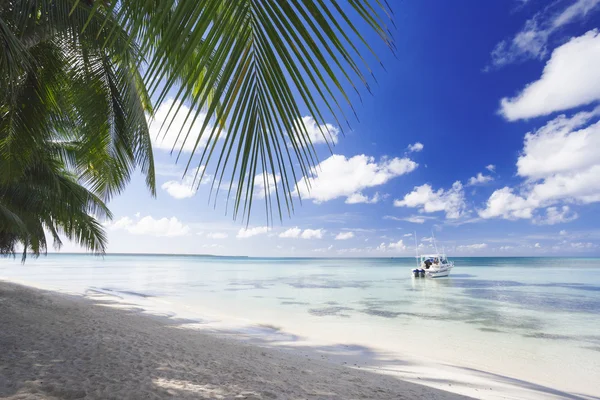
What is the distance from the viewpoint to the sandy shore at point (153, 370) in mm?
3633

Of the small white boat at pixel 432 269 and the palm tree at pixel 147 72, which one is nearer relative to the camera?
the palm tree at pixel 147 72

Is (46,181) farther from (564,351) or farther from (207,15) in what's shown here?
(564,351)

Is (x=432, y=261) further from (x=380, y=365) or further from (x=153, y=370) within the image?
(x=153, y=370)

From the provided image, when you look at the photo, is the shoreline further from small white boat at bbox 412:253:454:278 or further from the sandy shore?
small white boat at bbox 412:253:454:278

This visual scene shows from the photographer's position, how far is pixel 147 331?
7586mm

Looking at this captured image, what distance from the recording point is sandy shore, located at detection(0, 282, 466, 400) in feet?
11.9

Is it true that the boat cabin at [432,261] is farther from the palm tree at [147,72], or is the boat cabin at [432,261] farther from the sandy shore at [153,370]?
the palm tree at [147,72]

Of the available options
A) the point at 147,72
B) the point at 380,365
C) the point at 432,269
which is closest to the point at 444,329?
the point at 380,365

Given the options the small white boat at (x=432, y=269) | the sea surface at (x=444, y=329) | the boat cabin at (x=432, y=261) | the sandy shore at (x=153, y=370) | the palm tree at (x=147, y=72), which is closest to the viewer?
the palm tree at (x=147, y=72)

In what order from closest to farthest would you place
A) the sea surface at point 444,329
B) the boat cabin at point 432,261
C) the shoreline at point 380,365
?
the shoreline at point 380,365 < the sea surface at point 444,329 < the boat cabin at point 432,261

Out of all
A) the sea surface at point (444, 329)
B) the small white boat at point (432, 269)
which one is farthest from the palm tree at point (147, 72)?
the small white boat at point (432, 269)

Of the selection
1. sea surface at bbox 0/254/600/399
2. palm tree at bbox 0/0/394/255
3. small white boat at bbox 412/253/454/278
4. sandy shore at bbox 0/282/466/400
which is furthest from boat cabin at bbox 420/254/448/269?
palm tree at bbox 0/0/394/255

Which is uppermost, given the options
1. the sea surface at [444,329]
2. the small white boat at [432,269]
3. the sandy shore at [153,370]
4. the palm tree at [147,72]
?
the palm tree at [147,72]

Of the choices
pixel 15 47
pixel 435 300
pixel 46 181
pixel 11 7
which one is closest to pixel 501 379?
pixel 15 47
